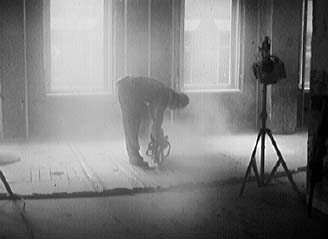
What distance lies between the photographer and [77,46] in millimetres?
10867

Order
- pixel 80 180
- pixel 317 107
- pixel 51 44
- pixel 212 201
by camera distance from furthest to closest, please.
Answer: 1. pixel 51 44
2. pixel 80 180
3. pixel 212 201
4. pixel 317 107

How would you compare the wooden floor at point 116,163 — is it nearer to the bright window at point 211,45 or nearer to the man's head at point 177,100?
the man's head at point 177,100

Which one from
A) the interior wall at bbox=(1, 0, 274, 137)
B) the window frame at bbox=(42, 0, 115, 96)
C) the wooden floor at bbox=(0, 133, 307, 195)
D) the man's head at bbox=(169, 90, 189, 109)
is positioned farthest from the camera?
the window frame at bbox=(42, 0, 115, 96)

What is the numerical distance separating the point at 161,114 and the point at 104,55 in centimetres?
347

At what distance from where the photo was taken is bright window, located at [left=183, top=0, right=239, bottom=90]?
11336mm

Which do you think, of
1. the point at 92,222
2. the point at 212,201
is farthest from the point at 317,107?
the point at 92,222

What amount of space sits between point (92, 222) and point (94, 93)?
5.55 m

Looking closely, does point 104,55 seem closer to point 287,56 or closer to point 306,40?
point 287,56

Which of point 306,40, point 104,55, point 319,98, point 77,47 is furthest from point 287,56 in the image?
point 319,98

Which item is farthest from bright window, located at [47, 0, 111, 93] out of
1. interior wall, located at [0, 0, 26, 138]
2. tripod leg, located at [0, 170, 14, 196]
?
tripod leg, located at [0, 170, 14, 196]

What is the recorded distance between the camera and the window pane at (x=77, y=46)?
1067 cm

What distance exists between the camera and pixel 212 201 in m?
6.34

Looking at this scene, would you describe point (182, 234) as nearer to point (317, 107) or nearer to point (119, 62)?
point (317, 107)

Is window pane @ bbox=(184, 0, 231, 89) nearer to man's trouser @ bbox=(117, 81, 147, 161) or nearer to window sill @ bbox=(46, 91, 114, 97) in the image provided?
window sill @ bbox=(46, 91, 114, 97)
